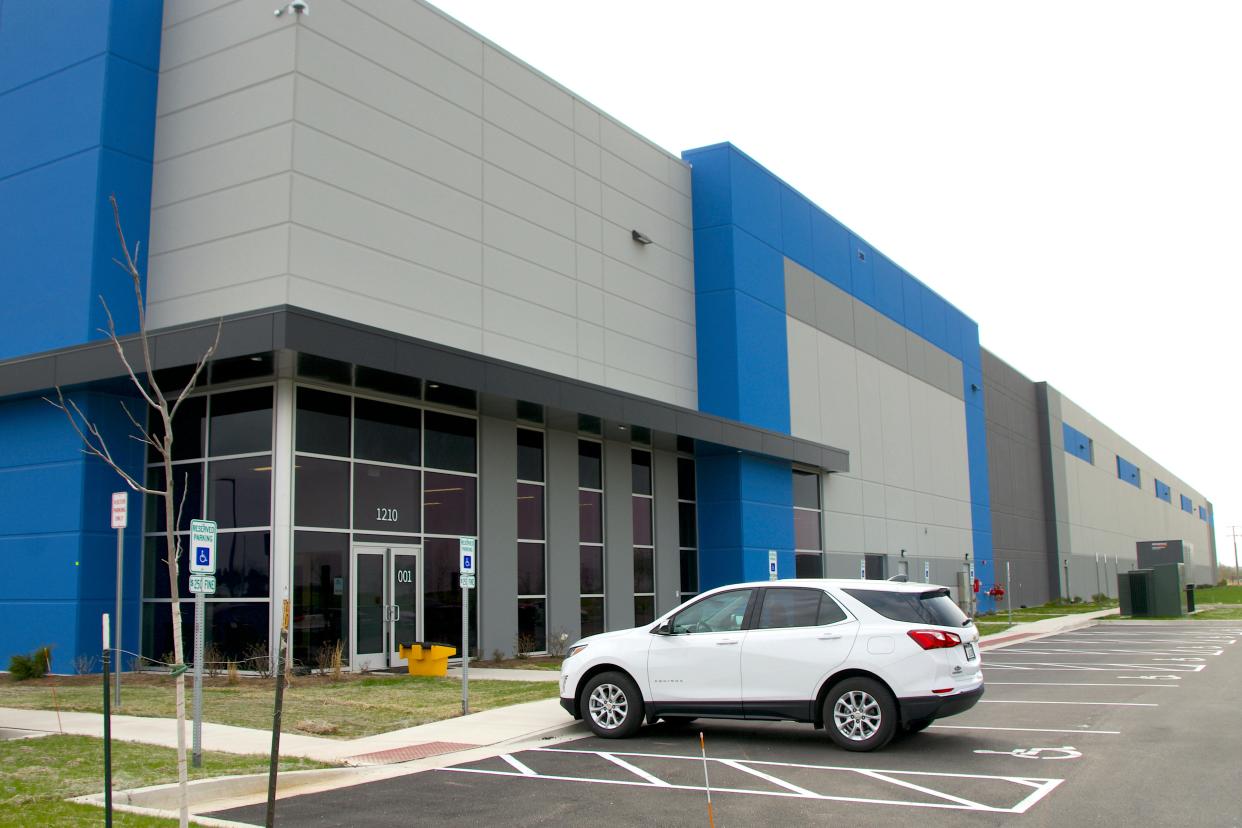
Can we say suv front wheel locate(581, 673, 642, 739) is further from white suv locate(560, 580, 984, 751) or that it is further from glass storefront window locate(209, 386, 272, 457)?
glass storefront window locate(209, 386, 272, 457)

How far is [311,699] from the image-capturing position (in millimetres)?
15539

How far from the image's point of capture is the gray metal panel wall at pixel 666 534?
28469 millimetres

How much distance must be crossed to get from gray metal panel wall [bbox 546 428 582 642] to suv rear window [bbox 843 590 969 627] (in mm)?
13741

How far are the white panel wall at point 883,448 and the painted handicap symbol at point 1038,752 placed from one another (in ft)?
74.3

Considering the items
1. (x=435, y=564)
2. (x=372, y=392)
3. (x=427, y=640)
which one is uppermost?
(x=372, y=392)

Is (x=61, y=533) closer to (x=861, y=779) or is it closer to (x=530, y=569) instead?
(x=530, y=569)

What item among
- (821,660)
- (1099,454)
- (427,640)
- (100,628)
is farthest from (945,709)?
(1099,454)

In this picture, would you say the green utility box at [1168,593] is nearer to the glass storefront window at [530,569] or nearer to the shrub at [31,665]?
the glass storefront window at [530,569]

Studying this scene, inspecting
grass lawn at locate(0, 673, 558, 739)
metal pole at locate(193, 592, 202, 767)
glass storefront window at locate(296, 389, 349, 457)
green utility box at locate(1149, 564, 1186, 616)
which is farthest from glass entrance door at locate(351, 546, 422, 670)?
green utility box at locate(1149, 564, 1186, 616)

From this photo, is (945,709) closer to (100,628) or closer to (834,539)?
(100,628)

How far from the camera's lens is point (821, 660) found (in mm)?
11266

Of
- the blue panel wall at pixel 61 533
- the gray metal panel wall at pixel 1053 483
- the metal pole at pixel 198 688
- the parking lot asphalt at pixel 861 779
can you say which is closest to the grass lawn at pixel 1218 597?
the gray metal panel wall at pixel 1053 483

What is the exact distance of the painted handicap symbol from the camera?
10875 mm

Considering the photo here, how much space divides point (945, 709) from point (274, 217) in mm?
13920
